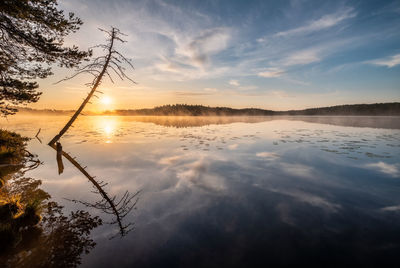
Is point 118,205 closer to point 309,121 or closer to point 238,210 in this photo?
point 238,210

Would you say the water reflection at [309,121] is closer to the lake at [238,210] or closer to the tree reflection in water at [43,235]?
the lake at [238,210]

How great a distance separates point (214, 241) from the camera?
580 centimetres

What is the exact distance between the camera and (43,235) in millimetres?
5668

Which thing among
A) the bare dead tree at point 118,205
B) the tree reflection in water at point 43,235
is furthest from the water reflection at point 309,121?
the tree reflection in water at point 43,235

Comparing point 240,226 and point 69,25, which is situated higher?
point 69,25

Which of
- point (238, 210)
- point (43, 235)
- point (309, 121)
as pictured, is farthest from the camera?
A: point (309, 121)

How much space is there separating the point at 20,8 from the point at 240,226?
52.9 feet

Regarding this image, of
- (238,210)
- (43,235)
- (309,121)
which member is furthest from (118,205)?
(309,121)

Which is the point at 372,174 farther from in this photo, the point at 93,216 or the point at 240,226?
the point at 93,216

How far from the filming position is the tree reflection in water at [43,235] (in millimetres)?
4746

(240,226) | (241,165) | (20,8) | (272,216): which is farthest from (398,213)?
(20,8)

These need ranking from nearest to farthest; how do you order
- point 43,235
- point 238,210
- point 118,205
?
point 43,235 → point 238,210 → point 118,205

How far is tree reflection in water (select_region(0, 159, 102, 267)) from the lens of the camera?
4746mm

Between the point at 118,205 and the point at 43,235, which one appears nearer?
the point at 43,235
